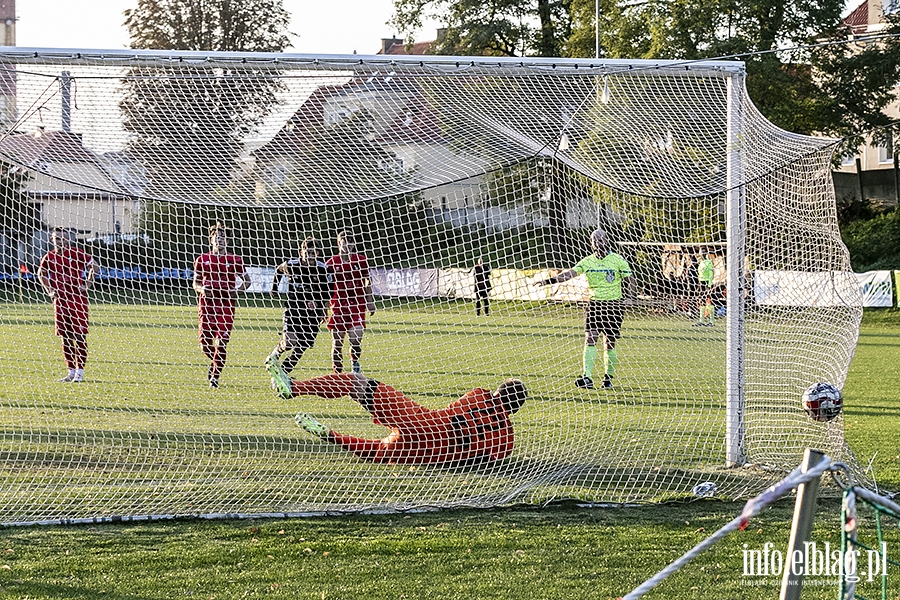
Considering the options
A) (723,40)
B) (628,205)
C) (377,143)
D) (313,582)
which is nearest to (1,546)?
(313,582)

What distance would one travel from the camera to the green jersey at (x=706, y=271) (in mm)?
7152

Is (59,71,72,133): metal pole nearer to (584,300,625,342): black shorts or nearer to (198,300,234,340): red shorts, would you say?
(198,300,234,340): red shorts

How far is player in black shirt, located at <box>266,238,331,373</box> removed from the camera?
26.7ft

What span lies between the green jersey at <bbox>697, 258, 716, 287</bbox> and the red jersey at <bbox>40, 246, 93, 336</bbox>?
5210 mm

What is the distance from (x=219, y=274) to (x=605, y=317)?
3728mm

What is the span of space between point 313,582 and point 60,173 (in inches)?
145

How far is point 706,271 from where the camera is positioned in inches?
290

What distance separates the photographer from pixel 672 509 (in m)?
5.60

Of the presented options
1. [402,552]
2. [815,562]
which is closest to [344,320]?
[402,552]

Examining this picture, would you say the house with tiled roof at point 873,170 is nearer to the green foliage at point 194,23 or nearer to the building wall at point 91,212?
the green foliage at point 194,23

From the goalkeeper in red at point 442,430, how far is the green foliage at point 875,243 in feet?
72.2

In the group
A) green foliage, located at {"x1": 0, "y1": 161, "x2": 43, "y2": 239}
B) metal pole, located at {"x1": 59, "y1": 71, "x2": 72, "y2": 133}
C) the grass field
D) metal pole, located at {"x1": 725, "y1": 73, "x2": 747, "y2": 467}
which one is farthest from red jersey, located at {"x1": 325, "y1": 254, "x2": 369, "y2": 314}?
metal pole, located at {"x1": 725, "y1": 73, "x2": 747, "y2": 467}

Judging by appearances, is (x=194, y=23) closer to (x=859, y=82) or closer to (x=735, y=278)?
(x=859, y=82)

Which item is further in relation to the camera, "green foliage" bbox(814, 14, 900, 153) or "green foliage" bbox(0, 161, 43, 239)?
"green foliage" bbox(814, 14, 900, 153)
